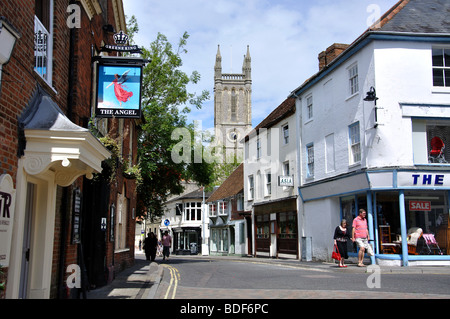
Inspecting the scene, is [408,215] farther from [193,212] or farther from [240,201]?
[193,212]

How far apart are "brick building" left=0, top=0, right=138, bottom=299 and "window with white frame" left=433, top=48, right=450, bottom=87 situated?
12.9 m

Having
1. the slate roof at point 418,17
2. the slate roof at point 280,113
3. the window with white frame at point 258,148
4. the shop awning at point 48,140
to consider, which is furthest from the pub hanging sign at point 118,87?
the window with white frame at point 258,148

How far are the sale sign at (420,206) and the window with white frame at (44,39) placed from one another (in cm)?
1386

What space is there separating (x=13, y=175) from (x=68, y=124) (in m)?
1.02

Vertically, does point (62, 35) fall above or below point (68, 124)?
above

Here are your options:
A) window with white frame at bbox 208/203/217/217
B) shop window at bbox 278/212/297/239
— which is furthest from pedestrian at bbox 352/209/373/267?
window with white frame at bbox 208/203/217/217

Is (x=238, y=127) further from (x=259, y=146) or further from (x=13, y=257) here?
(x=13, y=257)

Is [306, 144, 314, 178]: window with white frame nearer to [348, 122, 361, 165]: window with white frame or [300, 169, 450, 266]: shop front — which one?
[348, 122, 361, 165]: window with white frame

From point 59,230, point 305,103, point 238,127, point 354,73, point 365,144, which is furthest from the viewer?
point 238,127

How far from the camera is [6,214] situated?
18.3 ft

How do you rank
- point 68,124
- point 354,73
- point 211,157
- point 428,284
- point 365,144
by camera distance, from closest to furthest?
point 68,124 < point 428,284 < point 365,144 < point 354,73 < point 211,157

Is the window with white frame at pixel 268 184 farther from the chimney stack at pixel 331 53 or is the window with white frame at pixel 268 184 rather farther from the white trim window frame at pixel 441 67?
the white trim window frame at pixel 441 67
